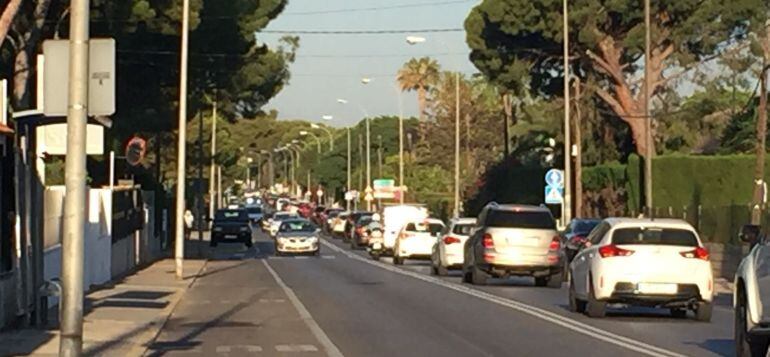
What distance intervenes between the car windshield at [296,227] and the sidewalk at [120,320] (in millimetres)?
22211

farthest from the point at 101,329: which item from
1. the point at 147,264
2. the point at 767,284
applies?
the point at 147,264

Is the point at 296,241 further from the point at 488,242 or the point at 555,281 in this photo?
the point at 488,242

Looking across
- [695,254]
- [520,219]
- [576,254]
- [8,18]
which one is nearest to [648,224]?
[695,254]

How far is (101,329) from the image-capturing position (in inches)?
892

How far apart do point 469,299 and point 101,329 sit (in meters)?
10.1

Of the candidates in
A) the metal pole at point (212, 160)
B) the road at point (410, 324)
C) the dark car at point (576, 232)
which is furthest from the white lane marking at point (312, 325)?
the metal pole at point (212, 160)

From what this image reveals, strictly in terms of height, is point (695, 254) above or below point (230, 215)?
below

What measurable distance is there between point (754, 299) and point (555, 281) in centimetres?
1981

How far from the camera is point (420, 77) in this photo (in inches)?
5477

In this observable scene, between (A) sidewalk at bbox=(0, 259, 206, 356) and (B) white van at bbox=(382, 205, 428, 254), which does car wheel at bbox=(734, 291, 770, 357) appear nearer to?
(A) sidewalk at bbox=(0, 259, 206, 356)

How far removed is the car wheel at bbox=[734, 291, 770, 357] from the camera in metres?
17.2

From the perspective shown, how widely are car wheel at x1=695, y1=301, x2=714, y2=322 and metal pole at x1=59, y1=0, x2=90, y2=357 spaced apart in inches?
520

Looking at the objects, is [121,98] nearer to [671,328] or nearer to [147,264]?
[147,264]

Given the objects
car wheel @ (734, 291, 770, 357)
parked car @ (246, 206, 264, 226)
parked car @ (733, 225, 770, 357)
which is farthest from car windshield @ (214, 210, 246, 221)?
parked car @ (733, 225, 770, 357)
